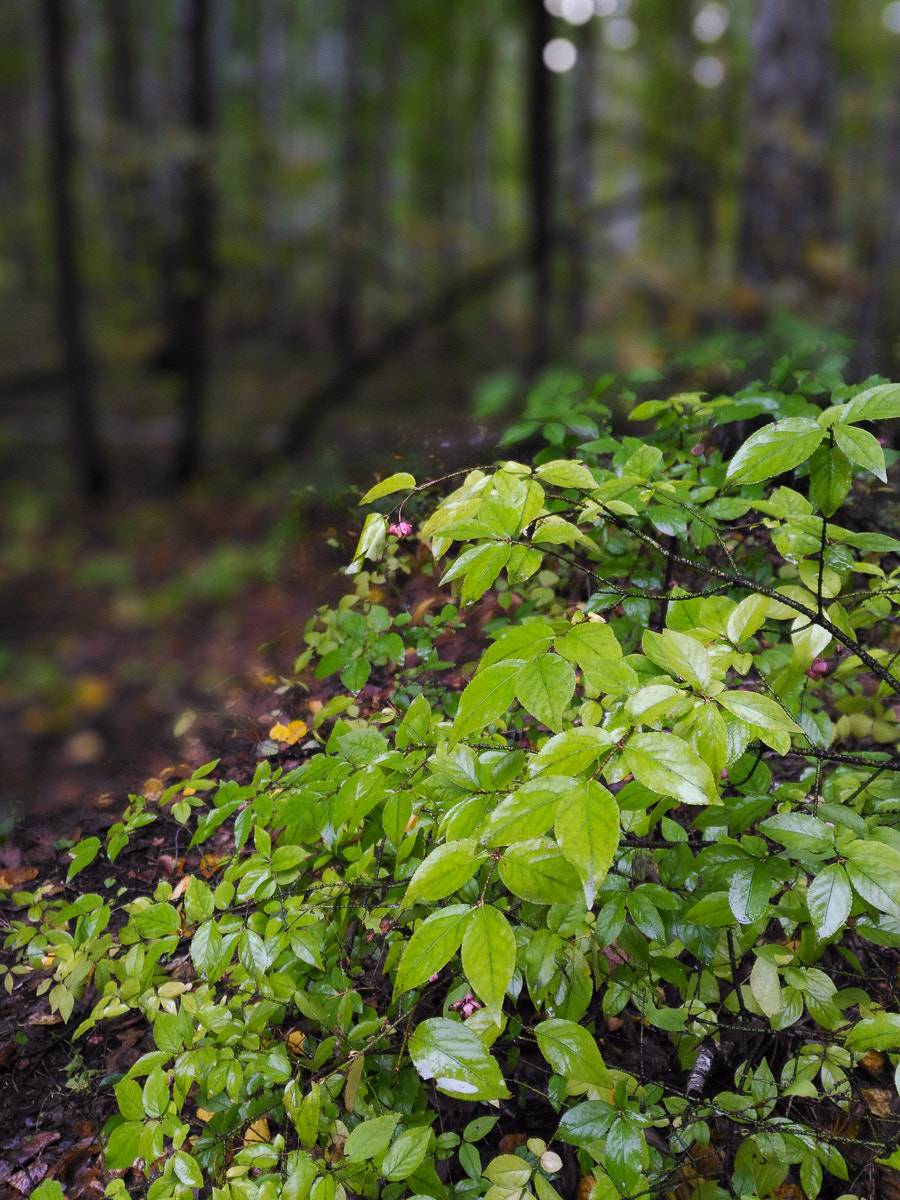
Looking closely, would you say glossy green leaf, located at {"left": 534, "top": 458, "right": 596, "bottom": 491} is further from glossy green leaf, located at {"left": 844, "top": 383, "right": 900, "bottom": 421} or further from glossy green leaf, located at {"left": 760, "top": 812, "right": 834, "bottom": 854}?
glossy green leaf, located at {"left": 760, "top": 812, "right": 834, "bottom": 854}

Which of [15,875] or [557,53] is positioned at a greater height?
[557,53]

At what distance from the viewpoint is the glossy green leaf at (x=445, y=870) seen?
62 cm

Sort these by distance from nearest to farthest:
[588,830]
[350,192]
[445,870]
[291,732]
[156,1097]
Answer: [588,830], [445,870], [156,1097], [350,192], [291,732]

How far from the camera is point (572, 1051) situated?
830 mm

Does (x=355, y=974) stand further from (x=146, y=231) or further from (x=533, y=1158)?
(x=146, y=231)

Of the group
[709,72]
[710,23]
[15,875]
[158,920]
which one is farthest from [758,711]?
[710,23]

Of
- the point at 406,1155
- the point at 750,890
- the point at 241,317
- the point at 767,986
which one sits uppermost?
the point at 241,317

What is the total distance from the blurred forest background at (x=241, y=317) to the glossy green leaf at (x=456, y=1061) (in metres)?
0.58

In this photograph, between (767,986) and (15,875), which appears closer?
(767,986)

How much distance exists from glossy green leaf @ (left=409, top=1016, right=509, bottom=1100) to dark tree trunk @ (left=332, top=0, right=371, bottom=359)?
947 mm

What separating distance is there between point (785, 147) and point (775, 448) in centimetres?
291

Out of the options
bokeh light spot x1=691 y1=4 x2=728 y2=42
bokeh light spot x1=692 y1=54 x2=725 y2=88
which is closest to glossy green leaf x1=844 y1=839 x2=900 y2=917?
bokeh light spot x1=692 y1=54 x2=725 y2=88

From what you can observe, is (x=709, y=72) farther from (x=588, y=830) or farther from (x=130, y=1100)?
(x=130, y=1100)

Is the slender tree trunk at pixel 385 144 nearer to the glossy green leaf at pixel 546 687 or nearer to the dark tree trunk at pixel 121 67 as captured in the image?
the dark tree trunk at pixel 121 67
